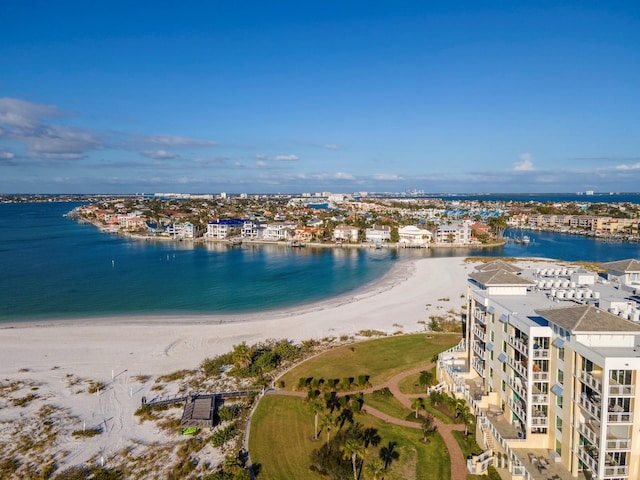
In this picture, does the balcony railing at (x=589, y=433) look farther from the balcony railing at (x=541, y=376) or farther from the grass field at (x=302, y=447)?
the grass field at (x=302, y=447)

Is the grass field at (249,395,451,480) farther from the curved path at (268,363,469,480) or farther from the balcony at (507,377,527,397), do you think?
the balcony at (507,377,527,397)

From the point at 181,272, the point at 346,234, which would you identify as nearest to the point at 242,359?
the point at 181,272

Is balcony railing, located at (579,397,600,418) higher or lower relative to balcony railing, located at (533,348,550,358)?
lower

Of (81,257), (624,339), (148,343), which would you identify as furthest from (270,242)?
(624,339)

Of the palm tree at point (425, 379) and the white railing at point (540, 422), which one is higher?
the white railing at point (540, 422)

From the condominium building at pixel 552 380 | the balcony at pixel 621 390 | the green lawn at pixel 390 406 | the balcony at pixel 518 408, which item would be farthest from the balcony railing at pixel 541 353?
the green lawn at pixel 390 406

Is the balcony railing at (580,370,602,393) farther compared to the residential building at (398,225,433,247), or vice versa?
the residential building at (398,225,433,247)

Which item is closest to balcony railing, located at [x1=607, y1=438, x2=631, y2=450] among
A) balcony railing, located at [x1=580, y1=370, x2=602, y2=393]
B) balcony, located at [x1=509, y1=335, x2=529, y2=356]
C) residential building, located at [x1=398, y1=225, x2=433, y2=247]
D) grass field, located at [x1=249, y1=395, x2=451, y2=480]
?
balcony railing, located at [x1=580, y1=370, x2=602, y2=393]
